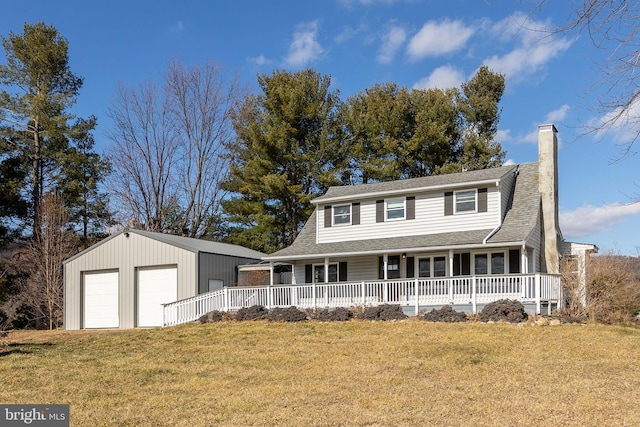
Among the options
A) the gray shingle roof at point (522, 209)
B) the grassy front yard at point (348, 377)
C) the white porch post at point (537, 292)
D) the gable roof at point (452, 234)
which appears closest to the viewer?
the grassy front yard at point (348, 377)

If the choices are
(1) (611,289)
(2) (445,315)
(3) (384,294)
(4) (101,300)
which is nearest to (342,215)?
(3) (384,294)

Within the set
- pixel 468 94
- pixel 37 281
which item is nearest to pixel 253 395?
pixel 37 281

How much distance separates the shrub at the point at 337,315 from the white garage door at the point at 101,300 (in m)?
10.2

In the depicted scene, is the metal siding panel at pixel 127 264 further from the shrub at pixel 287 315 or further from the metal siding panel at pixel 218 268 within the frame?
the shrub at pixel 287 315

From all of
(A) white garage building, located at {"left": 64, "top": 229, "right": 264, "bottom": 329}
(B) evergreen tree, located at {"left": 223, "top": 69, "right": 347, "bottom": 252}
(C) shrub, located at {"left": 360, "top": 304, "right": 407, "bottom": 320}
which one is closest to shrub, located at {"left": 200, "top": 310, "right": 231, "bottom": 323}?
(A) white garage building, located at {"left": 64, "top": 229, "right": 264, "bottom": 329}

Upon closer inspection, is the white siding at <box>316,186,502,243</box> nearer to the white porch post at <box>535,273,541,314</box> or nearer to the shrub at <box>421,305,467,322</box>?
the white porch post at <box>535,273,541,314</box>

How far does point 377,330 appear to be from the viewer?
16.5 metres

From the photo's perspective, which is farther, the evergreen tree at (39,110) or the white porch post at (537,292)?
the evergreen tree at (39,110)

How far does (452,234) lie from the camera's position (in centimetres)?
2130

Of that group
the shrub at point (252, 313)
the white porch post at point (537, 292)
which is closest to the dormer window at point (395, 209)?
the shrub at point (252, 313)

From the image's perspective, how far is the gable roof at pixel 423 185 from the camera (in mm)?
21656

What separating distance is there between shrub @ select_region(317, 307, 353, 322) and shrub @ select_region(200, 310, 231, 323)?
3.53 meters

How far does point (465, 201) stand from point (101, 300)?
52.2ft
